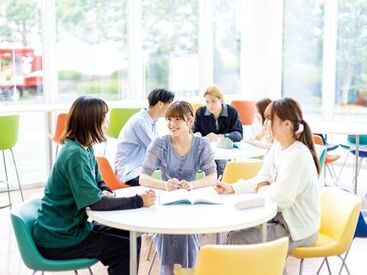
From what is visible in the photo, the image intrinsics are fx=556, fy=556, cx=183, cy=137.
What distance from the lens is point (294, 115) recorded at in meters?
2.86

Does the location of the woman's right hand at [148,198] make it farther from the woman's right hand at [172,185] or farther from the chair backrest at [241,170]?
the chair backrest at [241,170]

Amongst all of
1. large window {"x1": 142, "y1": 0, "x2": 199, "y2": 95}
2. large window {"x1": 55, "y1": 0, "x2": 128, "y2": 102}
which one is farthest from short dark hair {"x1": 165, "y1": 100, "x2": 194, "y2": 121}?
large window {"x1": 142, "y1": 0, "x2": 199, "y2": 95}

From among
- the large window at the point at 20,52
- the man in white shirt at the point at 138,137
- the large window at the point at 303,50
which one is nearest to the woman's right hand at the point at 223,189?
the man in white shirt at the point at 138,137

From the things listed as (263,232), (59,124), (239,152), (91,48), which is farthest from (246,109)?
(263,232)

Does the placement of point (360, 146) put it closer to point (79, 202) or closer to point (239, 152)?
point (239, 152)

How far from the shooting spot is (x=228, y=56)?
8375mm

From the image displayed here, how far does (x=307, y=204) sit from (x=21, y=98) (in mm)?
4364

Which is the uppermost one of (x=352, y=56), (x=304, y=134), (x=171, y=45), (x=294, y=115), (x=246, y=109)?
(x=171, y=45)

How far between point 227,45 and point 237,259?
665 centimetres

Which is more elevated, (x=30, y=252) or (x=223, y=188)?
(x=223, y=188)

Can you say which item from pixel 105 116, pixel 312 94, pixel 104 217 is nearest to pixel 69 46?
pixel 312 94

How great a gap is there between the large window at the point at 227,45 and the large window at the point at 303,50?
2.37ft

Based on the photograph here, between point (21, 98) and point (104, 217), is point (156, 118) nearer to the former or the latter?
point (104, 217)

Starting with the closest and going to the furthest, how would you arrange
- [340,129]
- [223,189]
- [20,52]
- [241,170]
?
[223,189] → [241,170] → [340,129] → [20,52]
